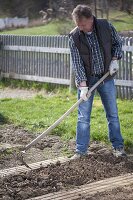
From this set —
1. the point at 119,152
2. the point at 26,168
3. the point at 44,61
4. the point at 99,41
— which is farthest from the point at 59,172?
the point at 44,61

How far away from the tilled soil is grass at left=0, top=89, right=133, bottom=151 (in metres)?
0.55

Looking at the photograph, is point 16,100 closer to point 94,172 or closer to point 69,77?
point 69,77

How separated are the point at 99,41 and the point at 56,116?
2.91m

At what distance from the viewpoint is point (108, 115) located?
610 cm

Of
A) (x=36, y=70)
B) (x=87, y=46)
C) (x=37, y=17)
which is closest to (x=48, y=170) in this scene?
(x=87, y=46)

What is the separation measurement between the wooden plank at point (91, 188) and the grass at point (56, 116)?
4.67 ft

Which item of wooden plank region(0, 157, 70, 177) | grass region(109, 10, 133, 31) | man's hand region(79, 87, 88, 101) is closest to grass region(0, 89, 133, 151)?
wooden plank region(0, 157, 70, 177)

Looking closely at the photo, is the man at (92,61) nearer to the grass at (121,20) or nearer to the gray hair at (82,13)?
the gray hair at (82,13)

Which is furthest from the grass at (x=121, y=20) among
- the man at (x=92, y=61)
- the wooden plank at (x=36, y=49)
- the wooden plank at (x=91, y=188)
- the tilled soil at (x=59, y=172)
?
the wooden plank at (x=91, y=188)

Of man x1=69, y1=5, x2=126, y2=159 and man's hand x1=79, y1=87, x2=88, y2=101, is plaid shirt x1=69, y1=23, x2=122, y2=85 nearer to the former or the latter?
man x1=69, y1=5, x2=126, y2=159

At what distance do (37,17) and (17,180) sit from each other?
32.9 metres

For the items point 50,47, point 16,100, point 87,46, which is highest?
point 87,46

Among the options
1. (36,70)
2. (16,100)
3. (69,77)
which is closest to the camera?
(16,100)

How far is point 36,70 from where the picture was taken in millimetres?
12812
